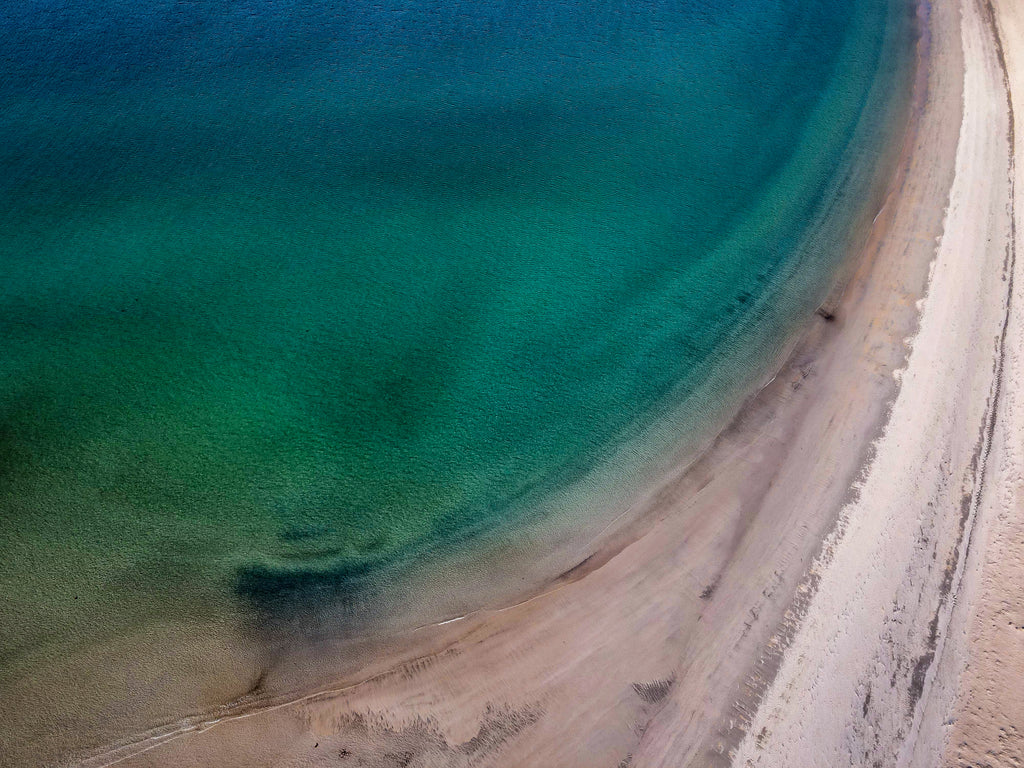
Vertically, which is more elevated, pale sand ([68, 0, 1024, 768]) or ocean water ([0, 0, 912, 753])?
ocean water ([0, 0, 912, 753])

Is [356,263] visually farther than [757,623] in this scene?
Yes

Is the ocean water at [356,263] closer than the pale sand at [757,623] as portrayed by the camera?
No

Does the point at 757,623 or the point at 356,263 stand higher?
the point at 356,263

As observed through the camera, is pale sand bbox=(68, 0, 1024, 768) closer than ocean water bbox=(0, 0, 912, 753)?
Yes

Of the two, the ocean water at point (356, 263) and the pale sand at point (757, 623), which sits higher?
the ocean water at point (356, 263)
